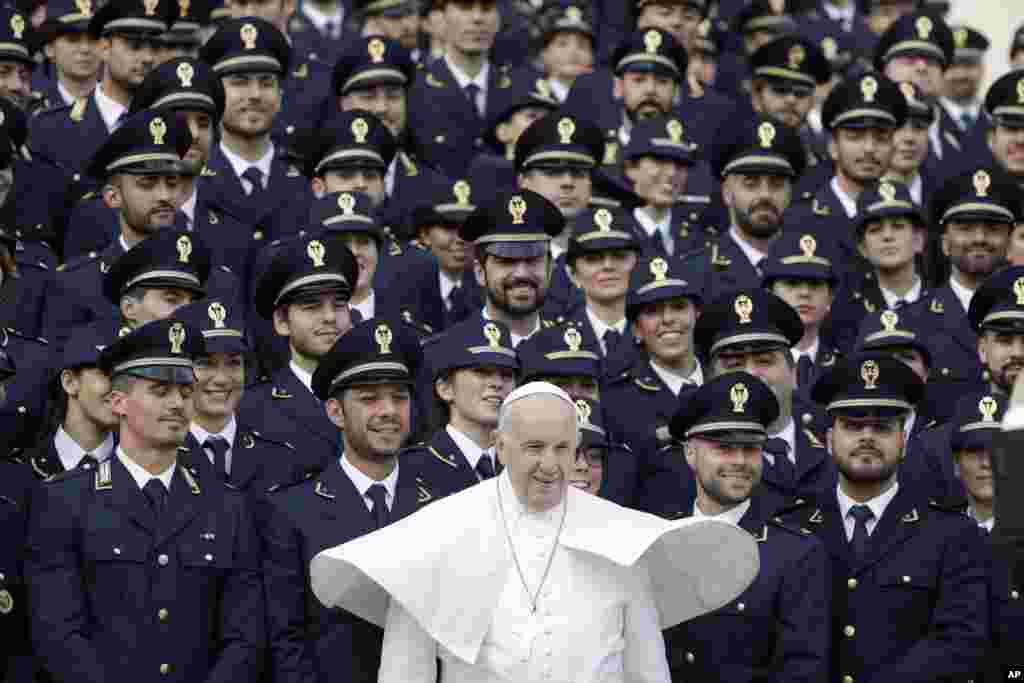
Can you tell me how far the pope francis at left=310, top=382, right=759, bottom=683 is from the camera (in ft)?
31.3

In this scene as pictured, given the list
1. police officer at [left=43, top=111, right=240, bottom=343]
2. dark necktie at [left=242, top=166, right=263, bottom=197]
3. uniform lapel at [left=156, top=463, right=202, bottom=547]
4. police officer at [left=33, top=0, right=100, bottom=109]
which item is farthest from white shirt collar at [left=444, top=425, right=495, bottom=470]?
police officer at [left=33, top=0, right=100, bottom=109]

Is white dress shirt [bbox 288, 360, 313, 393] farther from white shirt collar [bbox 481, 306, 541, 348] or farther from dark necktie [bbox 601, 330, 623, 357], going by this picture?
dark necktie [bbox 601, 330, 623, 357]

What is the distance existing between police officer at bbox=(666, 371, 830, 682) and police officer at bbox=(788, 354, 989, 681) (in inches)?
16.1

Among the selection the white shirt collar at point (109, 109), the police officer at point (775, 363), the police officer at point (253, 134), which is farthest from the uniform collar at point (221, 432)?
the white shirt collar at point (109, 109)

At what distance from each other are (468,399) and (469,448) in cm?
28

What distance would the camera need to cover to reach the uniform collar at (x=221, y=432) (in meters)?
12.5

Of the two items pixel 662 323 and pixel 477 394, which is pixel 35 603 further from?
pixel 662 323

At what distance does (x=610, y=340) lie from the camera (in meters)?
14.0

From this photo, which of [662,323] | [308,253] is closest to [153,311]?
[308,253]

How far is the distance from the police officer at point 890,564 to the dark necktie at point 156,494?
3051 millimetres

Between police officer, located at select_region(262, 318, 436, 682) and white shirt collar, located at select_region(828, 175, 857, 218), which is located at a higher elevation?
white shirt collar, located at select_region(828, 175, 857, 218)

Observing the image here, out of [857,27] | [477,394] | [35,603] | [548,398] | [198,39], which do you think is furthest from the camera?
[857,27]

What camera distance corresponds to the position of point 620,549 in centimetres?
955

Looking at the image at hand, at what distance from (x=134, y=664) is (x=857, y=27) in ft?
37.8
